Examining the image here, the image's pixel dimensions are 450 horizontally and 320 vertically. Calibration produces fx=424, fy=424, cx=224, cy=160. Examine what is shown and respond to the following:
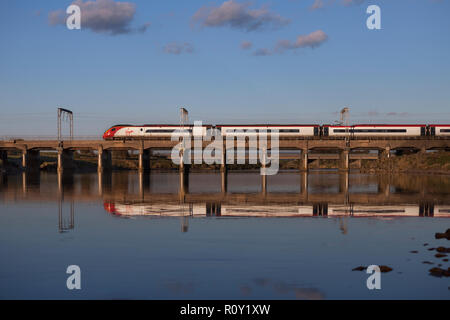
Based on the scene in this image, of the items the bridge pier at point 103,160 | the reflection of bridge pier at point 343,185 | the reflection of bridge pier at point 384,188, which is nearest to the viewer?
the reflection of bridge pier at point 384,188

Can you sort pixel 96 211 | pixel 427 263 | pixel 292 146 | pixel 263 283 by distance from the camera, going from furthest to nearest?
pixel 292 146 → pixel 96 211 → pixel 427 263 → pixel 263 283

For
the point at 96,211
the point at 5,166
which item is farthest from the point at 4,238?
the point at 5,166

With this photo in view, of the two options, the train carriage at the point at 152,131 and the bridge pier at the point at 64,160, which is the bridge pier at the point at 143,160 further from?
the bridge pier at the point at 64,160

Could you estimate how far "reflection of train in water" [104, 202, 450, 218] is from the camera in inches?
916

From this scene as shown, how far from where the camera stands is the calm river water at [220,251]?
1017cm

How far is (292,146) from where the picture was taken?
272 ft

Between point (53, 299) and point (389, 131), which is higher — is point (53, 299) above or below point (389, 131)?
below

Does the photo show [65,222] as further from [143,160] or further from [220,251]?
[143,160]

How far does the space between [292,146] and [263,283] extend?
241ft

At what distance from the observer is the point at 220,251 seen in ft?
46.4

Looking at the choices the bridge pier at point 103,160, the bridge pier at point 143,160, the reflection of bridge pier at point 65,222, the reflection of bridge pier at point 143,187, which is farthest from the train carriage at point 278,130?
the reflection of bridge pier at point 65,222

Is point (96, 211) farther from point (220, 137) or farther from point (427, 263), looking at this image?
point (220, 137)

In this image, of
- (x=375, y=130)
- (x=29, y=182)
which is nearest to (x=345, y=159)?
(x=375, y=130)

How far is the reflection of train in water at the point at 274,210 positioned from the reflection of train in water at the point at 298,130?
5682 cm
